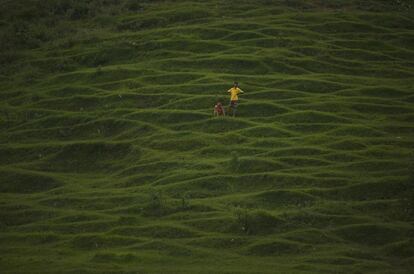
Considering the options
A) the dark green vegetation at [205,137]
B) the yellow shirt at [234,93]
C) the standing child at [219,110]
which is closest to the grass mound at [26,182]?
the dark green vegetation at [205,137]

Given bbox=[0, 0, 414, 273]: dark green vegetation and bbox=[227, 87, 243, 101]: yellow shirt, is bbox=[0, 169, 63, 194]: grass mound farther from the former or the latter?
bbox=[227, 87, 243, 101]: yellow shirt

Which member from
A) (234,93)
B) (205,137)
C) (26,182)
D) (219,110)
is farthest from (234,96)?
(26,182)

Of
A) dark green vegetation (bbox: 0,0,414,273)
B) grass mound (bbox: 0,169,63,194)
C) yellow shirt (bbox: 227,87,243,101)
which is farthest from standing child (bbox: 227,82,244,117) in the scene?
grass mound (bbox: 0,169,63,194)

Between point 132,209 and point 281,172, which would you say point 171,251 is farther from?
point 281,172

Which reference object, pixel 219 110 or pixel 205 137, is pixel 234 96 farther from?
pixel 205 137

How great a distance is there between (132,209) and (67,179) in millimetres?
6413

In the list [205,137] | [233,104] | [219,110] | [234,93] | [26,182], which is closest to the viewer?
[26,182]

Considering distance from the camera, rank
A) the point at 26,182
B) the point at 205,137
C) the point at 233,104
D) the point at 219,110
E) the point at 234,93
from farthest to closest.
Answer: the point at 233,104 → the point at 219,110 → the point at 234,93 → the point at 205,137 → the point at 26,182

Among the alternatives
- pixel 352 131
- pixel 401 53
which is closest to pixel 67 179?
pixel 352 131

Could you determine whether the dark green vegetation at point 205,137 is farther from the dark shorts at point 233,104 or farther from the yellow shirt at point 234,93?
the yellow shirt at point 234,93

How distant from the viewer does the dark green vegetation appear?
100 feet

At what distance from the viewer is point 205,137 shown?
135 ft

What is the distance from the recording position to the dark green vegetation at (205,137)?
30.6 meters

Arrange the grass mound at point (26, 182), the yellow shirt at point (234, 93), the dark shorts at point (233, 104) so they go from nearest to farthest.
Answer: the grass mound at point (26, 182) → the yellow shirt at point (234, 93) → the dark shorts at point (233, 104)
